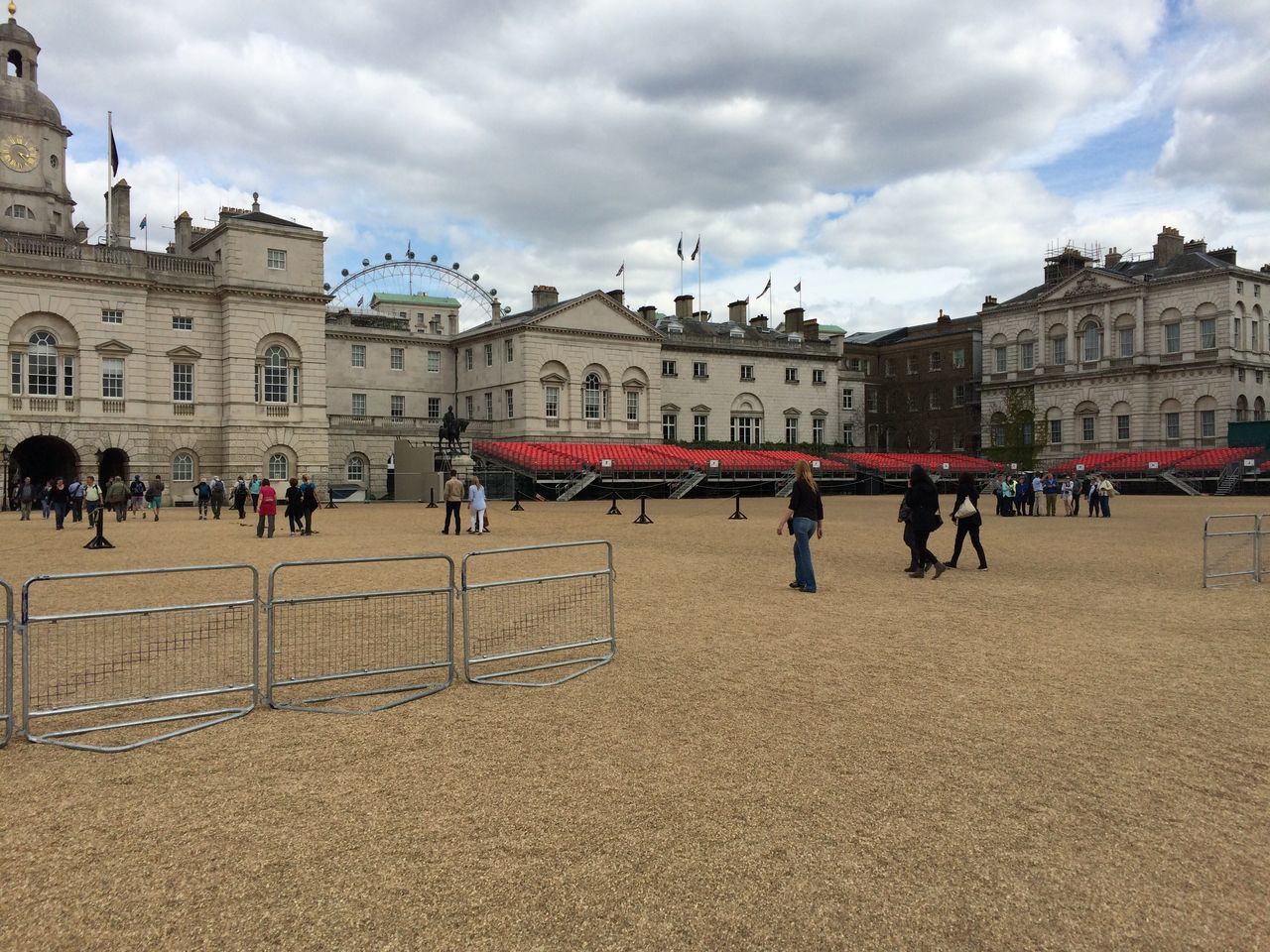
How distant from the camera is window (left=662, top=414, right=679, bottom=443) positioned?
7206 cm

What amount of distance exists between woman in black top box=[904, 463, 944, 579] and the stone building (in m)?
60.8

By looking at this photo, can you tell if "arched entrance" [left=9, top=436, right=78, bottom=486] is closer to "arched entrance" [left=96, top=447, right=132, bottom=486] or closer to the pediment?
"arched entrance" [left=96, top=447, right=132, bottom=486]

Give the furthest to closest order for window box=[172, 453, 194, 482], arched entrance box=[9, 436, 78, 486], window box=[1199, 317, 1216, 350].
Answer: window box=[1199, 317, 1216, 350], window box=[172, 453, 194, 482], arched entrance box=[9, 436, 78, 486]

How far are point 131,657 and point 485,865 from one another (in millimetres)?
5673

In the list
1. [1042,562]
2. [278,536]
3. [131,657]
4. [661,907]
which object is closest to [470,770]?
[661,907]

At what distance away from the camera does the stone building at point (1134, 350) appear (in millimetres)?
67188

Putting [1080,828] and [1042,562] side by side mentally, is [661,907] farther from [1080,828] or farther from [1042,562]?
[1042,562]

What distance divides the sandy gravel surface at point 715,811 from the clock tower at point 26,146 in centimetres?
5759

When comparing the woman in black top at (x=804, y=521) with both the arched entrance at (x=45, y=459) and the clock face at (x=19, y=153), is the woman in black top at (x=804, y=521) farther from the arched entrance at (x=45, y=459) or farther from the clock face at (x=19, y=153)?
the clock face at (x=19, y=153)

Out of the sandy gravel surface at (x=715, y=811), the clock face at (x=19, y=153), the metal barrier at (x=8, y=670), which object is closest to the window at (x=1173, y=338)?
the sandy gravel surface at (x=715, y=811)

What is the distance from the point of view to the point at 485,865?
5.14m

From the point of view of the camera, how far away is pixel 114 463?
50188 mm

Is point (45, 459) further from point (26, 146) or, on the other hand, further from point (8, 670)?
point (8, 670)

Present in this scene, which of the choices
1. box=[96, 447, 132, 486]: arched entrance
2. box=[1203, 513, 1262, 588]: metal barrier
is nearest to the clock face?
box=[96, 447, 132, 486]: arched entrance
